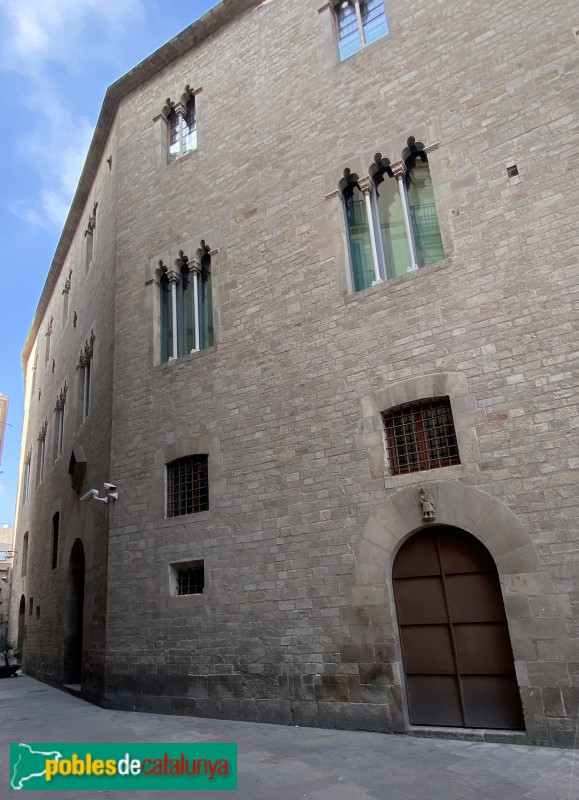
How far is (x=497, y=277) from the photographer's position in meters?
7.71

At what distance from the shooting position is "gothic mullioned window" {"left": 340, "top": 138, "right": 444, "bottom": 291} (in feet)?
28.6

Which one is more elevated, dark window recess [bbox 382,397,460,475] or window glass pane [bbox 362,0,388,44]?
window glass pane [bbox 362,0,388,44]

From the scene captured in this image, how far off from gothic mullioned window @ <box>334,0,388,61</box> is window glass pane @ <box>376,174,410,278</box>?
2711 mm

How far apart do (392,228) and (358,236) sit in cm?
55

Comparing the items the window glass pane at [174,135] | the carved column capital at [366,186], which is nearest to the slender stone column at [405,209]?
the carved column capital at [366,186]

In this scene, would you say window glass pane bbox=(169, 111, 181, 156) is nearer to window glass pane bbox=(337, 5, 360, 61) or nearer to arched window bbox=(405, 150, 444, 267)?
window glass pane bbox=(337, 5, 360, 61)

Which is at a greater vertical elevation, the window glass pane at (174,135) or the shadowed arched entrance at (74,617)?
the window glass pane at (174,135)

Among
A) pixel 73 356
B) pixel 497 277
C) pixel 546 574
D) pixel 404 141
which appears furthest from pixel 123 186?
pixel 546 574

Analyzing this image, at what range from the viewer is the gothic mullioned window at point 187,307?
11.0 metres

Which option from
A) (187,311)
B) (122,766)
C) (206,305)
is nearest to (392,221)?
(206,305)

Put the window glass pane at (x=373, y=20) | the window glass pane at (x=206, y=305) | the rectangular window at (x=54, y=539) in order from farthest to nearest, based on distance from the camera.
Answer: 1. the rectangular window at (x=54, y=539)
2. the window glass pane at (x=206, y=305)
3. the window glass pane at (x=373, y=20)

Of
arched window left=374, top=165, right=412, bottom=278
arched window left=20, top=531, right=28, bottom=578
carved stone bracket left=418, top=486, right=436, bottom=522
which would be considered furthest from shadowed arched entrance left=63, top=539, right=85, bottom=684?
arched window left=20, top=531, right=28, bottom=578

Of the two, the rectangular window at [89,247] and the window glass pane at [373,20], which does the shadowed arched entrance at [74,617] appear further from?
the window glass pane at [373,20]

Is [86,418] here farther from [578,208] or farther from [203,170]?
[578,208]
